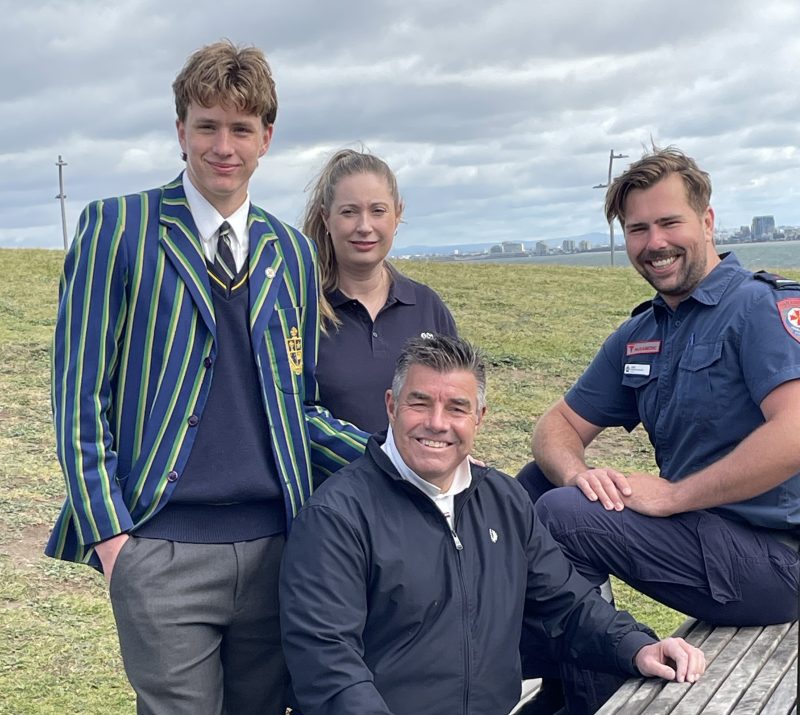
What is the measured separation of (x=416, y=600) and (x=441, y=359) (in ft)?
2.06

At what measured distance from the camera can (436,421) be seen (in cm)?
277

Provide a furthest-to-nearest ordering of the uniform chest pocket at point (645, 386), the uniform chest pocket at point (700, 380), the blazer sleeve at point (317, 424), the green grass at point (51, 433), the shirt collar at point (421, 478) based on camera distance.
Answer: the green grass at point (51, 433), the uniform chest pocket at point (645, 386), the uniform chest pocket at point (700, 380), the blazer sleeve at point (317, 424), the shirt collar at point (421, 478)

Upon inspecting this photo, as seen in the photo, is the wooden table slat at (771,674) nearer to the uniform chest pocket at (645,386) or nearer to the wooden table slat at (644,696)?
the wooden table slat at (644,696)

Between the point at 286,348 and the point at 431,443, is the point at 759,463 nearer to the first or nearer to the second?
the point at 431,443

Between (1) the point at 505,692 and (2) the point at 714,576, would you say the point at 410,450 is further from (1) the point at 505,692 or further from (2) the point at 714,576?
(2) the point at 714,576

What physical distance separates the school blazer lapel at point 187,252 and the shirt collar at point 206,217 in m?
0.02

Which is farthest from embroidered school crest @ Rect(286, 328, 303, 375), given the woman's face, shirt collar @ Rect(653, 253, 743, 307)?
shirt collar @ Rect(653, 253, 743, 307)

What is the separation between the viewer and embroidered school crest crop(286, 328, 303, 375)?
2.77 metres

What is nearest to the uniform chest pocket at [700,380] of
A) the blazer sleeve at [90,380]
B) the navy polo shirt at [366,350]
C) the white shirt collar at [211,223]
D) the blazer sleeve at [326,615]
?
the navy polo shirt at [366,350]

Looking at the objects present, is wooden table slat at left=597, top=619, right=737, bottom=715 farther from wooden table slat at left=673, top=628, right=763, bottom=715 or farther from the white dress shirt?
the white dress shirt

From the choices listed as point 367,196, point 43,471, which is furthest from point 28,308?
point 367,196

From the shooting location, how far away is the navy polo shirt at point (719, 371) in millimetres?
3260

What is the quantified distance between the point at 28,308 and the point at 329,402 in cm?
1224

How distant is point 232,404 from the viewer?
8.70 feet
